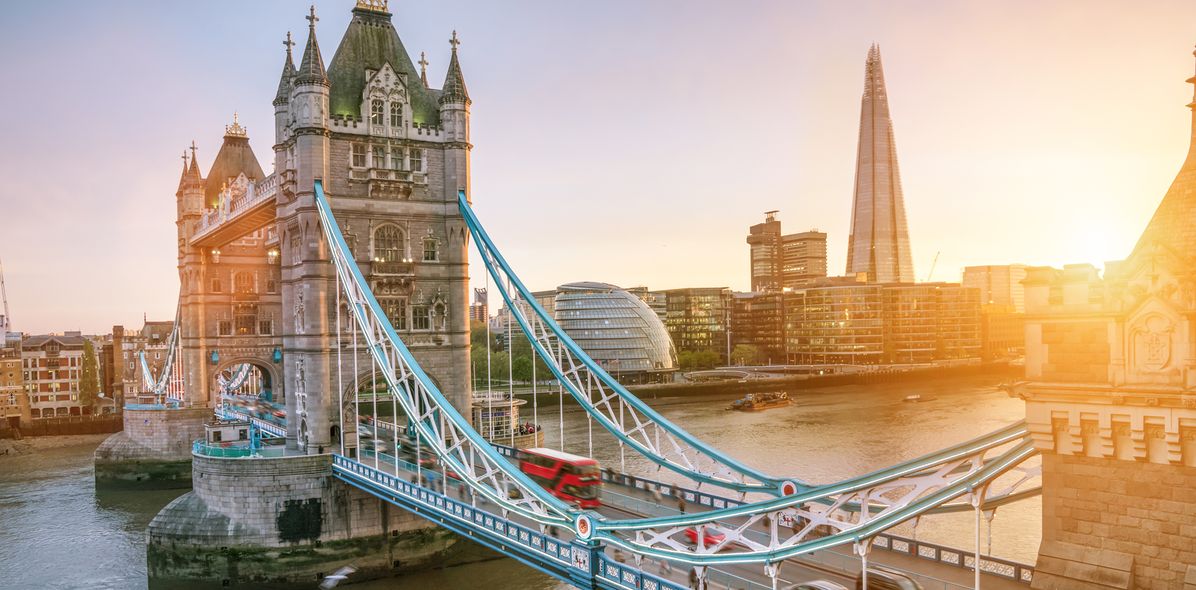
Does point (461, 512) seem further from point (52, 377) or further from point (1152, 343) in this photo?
point (52, 377)

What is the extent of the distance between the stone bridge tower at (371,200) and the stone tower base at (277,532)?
8.25 ft

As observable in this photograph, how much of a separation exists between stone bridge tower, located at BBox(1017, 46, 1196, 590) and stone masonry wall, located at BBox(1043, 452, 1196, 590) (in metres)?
0.01

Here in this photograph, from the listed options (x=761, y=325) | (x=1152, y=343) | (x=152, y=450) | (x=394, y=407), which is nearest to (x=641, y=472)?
(x=394, y=407)

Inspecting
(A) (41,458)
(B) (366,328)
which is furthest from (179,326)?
(B) (366,328)

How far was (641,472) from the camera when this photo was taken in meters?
48.1

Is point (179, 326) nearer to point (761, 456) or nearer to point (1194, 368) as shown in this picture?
point (761, 456)

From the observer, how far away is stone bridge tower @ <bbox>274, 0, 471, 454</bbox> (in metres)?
31.9

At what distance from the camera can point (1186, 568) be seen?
10742 mm

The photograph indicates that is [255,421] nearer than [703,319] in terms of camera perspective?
Yes

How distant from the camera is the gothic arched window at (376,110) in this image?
3350cm

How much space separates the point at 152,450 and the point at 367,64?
30040 millimetres

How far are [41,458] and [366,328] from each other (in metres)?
47.3

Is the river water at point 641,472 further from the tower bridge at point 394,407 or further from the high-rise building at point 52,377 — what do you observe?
the high-rise building at point 52,377

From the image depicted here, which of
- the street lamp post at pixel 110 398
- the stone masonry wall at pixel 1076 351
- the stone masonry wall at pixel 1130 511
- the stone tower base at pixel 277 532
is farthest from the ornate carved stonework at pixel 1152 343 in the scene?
the street lamp post at pixel 110 398
